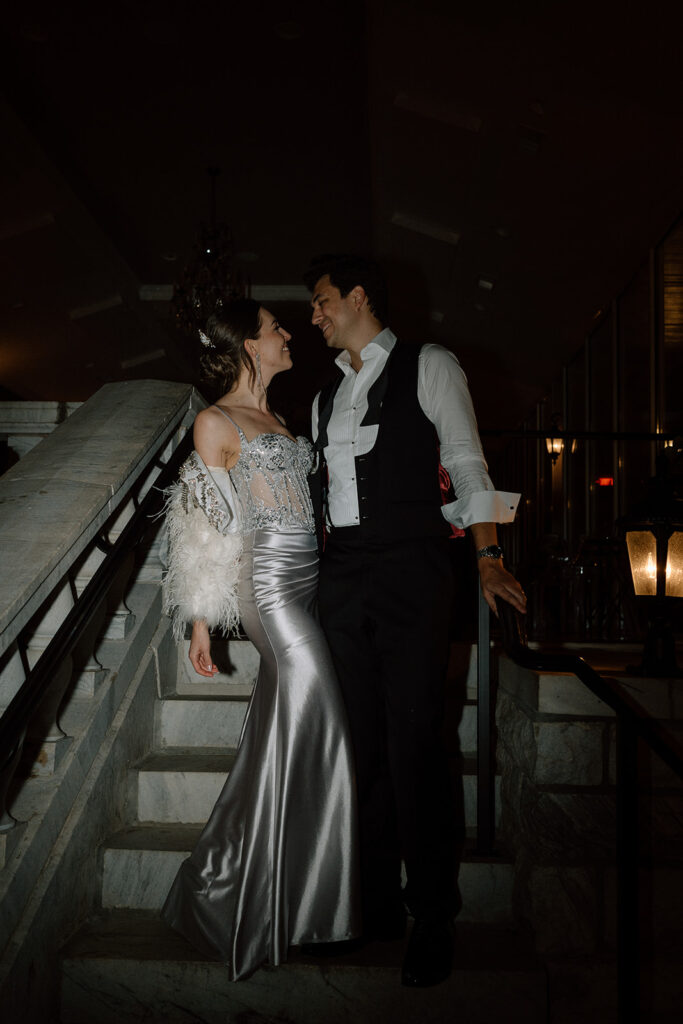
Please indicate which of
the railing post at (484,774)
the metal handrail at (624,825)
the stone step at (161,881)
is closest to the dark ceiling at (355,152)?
the railing post at (484,774)

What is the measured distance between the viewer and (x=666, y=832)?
2.04 metres

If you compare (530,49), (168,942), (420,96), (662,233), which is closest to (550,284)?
(662,233)

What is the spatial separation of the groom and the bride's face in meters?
0.37

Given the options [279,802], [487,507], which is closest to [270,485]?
[487,507]

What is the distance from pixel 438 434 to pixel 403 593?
45 cm

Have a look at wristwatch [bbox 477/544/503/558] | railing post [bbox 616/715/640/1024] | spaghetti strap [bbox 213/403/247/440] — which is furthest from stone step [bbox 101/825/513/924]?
spaghetti strap [bbox 213/403/247/440]

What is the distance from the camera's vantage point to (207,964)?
74.0 inches

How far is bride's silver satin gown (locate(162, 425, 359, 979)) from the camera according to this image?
73.7 inches

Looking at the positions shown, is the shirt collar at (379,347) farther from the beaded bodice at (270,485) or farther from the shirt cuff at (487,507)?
the shirt cuff at (487,507)

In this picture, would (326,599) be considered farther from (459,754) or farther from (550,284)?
(550,284)

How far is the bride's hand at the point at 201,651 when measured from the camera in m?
2.07

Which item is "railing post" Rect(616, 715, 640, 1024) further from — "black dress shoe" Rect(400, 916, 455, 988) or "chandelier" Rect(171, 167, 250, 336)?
"chandelier" Rect(171, 167, 250, 336)

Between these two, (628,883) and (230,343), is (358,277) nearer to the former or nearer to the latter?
(230,343)

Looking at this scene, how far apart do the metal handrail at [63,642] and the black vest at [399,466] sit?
0.66 m
